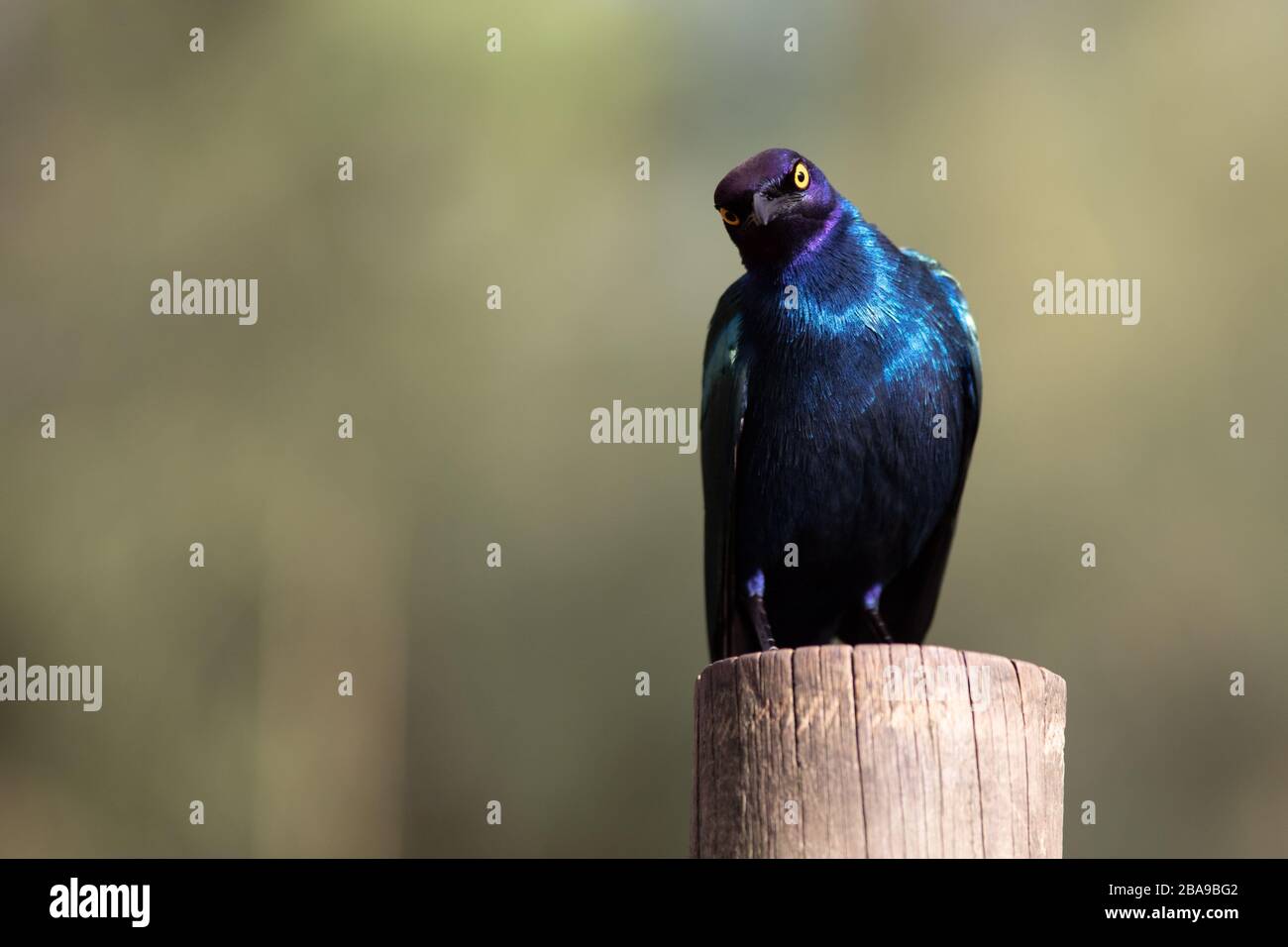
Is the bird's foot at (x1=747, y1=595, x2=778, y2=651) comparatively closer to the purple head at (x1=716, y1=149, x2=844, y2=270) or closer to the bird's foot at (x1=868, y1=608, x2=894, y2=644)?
the bird's foot at (x1=868, y1=608, x2=894, y2=644)

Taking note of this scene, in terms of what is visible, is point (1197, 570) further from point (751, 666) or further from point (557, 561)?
point (751, 666)

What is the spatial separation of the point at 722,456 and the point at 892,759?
2502mm

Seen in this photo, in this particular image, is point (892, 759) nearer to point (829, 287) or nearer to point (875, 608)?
point (829, 287)

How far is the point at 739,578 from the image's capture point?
585 centimetres

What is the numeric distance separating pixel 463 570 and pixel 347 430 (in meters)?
1.28

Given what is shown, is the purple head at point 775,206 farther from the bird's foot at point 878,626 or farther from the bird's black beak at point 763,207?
the bird's foot at point 878,626

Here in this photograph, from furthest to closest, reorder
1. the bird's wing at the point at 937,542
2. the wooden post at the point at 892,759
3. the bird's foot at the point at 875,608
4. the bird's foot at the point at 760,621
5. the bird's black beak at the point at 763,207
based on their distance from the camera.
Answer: the bird's foot at the point at 875,608 → the bird's wing at the point at 937,542 → the bird's foot at the point at 760,621 → the bird's black beak at the point at 763,207 → the wooden post at the point at 892,759

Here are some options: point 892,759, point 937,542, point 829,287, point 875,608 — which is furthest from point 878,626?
point 892,759

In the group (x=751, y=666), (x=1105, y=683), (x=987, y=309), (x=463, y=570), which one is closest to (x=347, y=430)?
(x=463, y=570)

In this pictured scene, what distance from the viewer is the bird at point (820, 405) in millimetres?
5566

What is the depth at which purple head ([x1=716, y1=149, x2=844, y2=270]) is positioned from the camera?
217 inches

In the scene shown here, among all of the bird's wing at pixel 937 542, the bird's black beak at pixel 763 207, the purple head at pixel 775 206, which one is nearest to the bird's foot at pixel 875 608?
the bird's wing at pixel 937 542

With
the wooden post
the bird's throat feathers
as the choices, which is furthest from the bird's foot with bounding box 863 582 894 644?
the wooden post

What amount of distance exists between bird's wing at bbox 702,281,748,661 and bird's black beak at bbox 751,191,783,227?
437 mm
